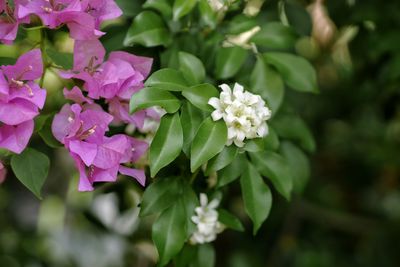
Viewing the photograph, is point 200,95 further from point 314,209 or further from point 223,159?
point 314,209

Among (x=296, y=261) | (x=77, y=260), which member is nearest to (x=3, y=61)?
(x=77, y=260)

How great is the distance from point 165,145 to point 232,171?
0.14 meters

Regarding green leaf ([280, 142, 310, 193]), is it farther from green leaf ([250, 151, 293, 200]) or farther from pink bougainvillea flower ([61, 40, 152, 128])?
pink bougainvillea flower ([61, 40, 152, 128])

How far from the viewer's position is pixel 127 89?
2.69 feet

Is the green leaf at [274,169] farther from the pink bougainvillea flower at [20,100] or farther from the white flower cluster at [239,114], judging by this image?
the pink bougainvillea flower at [20,100]

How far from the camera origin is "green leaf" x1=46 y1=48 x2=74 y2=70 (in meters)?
0.85

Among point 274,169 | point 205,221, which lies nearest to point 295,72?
point 274,169

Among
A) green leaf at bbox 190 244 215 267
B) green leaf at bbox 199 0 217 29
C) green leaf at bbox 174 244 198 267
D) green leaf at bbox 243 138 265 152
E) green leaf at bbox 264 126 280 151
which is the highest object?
green leaf at bbox 199 0 217 29

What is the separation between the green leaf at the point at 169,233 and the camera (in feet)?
2.75

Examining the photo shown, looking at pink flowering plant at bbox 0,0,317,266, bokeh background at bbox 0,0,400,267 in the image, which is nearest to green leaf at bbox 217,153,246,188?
pink flowering plant at bbox 0,0,317,266

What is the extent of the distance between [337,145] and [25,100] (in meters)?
1.43

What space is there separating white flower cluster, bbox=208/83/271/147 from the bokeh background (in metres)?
0.67

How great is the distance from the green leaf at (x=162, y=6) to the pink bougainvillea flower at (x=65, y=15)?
0.42 feet

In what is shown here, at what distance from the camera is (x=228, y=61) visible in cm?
95
